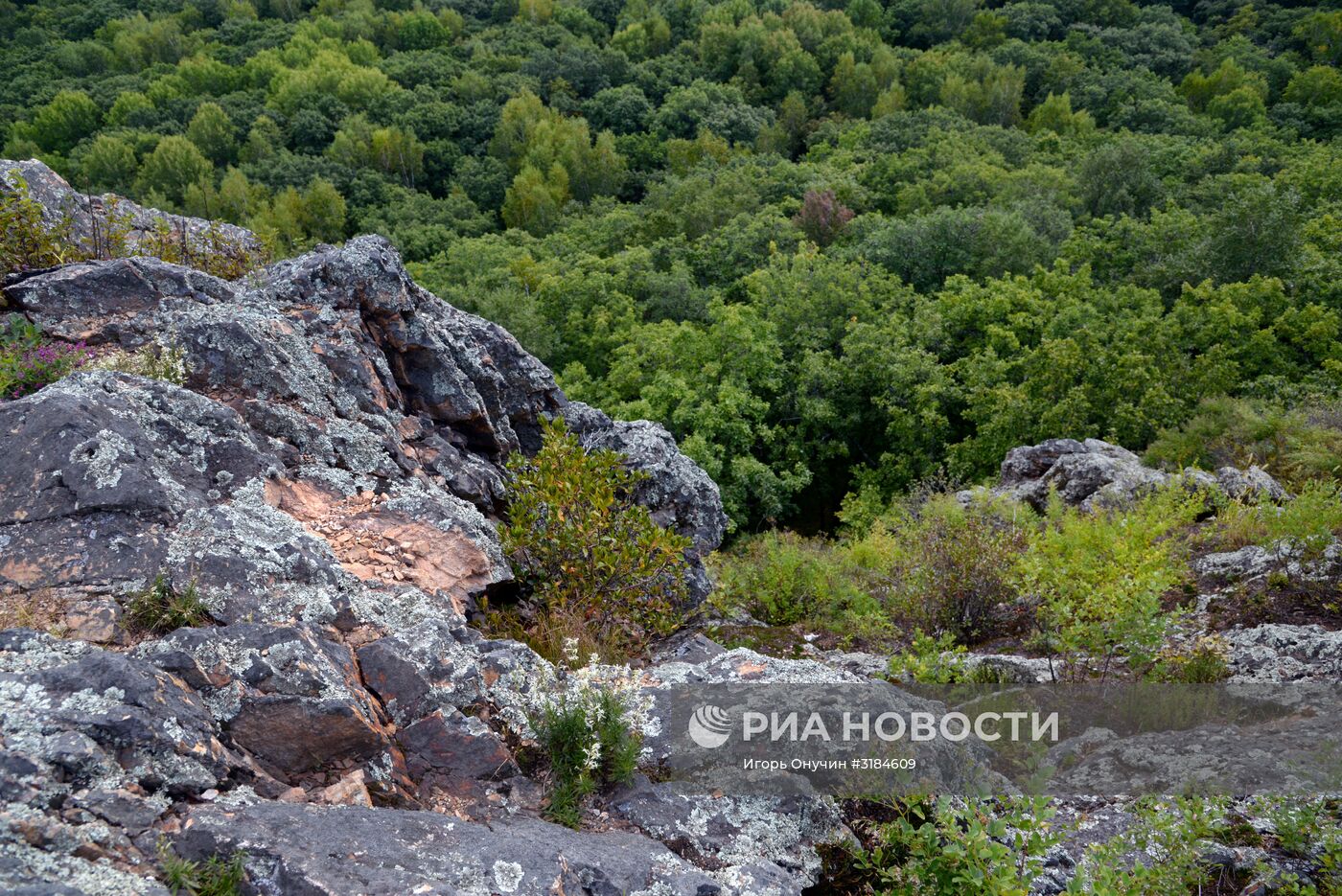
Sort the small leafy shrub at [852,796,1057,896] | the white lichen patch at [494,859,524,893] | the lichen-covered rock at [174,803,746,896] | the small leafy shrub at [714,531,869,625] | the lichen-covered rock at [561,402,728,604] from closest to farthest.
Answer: the lichen-covered rock at [174,803,746,896]
the white lichen patch at [494,859,524,893]
the small leafy shrub at [852,796,1057,896]
the lichen-covered rock at [561,402,728,604]
the small leafy shrub at [714,531,869,625]

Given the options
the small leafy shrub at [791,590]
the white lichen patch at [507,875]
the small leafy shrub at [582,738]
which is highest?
the white lichen patch at [507,875]

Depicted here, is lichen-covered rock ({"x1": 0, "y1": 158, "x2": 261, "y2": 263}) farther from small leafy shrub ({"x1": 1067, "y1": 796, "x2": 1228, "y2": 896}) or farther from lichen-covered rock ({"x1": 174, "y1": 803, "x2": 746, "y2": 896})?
small leafy shrub ({"x1": 1067, "y1": 796, "x2": 1228, "y2": 896})

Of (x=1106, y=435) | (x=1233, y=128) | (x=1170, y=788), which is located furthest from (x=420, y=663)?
(x=1233, y=128)

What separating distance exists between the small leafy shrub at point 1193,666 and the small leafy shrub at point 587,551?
11.1 feet

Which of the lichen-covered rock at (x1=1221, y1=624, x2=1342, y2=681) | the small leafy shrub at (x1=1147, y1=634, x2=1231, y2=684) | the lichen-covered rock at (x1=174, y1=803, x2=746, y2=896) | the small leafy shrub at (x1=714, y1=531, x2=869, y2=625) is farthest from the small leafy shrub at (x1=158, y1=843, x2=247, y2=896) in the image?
the lichen-covered rock at (x1=1221, y1=624, x2=1342, y2=681)

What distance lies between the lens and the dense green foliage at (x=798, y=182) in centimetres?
2312

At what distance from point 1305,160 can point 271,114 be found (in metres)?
70.9

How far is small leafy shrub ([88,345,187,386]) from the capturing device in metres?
5.36

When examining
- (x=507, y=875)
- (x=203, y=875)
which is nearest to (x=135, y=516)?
(x=203, y=875)

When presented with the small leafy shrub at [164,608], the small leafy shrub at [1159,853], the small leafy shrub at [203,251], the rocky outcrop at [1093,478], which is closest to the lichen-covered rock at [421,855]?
the small leafy shrub at [164,608]

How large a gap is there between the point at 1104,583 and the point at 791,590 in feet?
11.2

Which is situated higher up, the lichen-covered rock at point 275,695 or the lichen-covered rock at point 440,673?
the lichen-covered rock at point 275,695

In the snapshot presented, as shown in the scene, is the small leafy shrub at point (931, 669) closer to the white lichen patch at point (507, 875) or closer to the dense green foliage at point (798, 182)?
the white lichen patch at point (507, 875)

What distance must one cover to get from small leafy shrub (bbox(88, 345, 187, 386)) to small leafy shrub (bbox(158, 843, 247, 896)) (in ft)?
11.6
